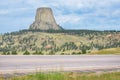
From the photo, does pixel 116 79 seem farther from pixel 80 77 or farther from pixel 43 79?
pixel 43 79

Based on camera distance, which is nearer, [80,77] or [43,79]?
[43,79]

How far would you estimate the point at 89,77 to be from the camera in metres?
18.6

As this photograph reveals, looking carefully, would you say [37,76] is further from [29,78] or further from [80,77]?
[80,77]

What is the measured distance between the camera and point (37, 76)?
55.8 feet

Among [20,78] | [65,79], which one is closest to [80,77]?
[65,79]

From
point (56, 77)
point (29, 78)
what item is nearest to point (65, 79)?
point (56, 77)

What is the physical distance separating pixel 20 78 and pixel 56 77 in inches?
66.5

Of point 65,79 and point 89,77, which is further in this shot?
point 89,77

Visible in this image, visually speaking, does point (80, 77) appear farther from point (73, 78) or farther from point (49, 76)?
point (49, 76)

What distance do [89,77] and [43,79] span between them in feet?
9.43

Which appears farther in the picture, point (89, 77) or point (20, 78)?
point (89, 77)

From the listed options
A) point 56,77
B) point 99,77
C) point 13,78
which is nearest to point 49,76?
point 56,77

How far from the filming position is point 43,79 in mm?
16594

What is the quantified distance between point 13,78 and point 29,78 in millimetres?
708
